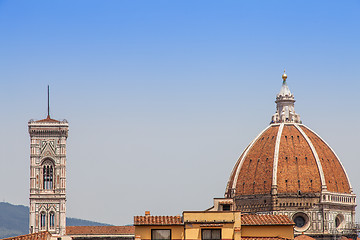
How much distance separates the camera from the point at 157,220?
146 feet

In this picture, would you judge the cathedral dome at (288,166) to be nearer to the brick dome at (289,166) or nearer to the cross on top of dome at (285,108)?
the brick dome at (289,166)

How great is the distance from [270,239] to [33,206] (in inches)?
3737

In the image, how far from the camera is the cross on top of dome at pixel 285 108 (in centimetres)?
16138

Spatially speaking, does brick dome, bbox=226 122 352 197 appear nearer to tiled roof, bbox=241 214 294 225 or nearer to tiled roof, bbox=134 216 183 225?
tiled roof, bbox=241 214 294 225

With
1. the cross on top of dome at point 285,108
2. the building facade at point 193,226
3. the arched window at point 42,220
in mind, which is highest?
the cross on top of dome at point 285,108

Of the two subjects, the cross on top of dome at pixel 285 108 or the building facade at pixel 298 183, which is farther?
the cross on top of dome at pixel 285 108

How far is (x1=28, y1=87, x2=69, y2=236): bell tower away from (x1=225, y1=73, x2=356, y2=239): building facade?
1282 inches

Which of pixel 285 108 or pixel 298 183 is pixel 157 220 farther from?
A: pixel 285 108

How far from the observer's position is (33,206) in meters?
136

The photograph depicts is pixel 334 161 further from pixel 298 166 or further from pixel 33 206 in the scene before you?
pixel 33 206

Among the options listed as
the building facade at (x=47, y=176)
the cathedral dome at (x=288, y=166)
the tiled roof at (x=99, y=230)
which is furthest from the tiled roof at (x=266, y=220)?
the cathedral dome at (x=288, y=166)

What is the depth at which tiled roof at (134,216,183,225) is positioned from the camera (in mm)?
44000

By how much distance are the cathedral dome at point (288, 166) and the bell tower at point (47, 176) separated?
32.6 meters

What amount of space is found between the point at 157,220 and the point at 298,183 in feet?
362
